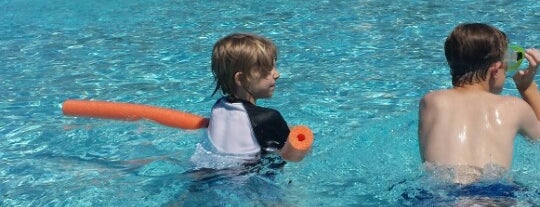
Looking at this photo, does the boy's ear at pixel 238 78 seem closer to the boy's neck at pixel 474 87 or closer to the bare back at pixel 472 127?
the bare back at pixel 472 127

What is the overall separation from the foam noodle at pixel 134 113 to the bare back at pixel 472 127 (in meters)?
1.28

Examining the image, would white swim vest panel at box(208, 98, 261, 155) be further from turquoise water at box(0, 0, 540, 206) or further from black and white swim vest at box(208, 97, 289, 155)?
turquoise water at box(0, 0, 540, 206)

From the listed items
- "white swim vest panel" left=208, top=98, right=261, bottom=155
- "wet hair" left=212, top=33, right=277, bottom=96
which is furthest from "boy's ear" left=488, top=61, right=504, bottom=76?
"white swim vest panel" left=208, top=98, right=261, bottom=155

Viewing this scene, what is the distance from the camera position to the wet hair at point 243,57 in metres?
3.81

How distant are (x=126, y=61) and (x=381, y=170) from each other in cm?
341

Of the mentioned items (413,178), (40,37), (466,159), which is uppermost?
(466,159)

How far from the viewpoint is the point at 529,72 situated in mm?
3898

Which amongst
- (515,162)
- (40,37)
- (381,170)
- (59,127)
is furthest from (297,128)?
(40,37)

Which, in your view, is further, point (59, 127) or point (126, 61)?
point (126, 61)

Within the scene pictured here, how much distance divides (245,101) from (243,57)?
0.70 feet

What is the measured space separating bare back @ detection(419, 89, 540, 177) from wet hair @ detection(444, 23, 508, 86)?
0.32ft

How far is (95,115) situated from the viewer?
4.74m

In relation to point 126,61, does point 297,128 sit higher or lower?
higher

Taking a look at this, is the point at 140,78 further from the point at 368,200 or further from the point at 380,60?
the point at 368,200
